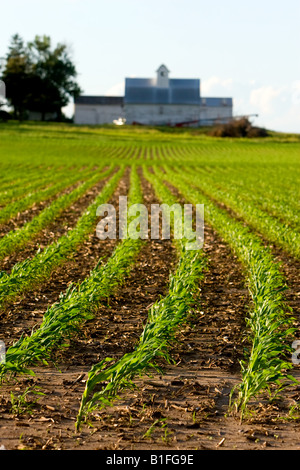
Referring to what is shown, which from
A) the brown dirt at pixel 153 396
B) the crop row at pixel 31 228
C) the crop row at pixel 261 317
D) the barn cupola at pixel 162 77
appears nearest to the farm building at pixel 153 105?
the barn cupola at pixel 162 77

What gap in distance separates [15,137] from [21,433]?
62500mm

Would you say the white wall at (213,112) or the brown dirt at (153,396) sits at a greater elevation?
the white wall at (213,112)

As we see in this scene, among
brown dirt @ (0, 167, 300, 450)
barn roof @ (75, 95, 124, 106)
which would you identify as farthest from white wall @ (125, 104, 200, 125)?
brown dirt @ (0, 167, 300, 450)

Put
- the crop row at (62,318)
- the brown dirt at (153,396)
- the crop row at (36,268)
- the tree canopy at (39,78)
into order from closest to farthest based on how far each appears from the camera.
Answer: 1. the brown dirt at (153,396)
2. the crop row at (62,318)
3. the crop row at (36,268)
4. the tree canopy at (39,78)

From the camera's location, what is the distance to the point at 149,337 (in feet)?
22.5

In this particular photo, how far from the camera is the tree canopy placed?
8969 centimetres

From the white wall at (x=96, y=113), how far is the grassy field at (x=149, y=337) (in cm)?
8046

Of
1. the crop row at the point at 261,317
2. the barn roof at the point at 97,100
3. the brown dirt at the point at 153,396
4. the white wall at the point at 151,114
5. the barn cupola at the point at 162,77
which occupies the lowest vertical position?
the brown dirt at the point at 153,396

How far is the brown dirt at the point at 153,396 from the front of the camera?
17.7 ft

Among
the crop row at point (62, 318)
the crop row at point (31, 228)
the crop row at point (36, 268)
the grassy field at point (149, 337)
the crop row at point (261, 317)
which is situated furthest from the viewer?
the crop row at point (31, 228)

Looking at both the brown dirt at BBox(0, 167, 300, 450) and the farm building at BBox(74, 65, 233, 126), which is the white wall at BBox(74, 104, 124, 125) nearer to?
the farm building at BBox(74, 65, 233, 126)

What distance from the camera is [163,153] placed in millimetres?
56594

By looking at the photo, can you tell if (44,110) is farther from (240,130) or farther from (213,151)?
(213,151)

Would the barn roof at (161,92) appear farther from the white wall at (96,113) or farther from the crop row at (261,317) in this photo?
the crop row at (261,317)
